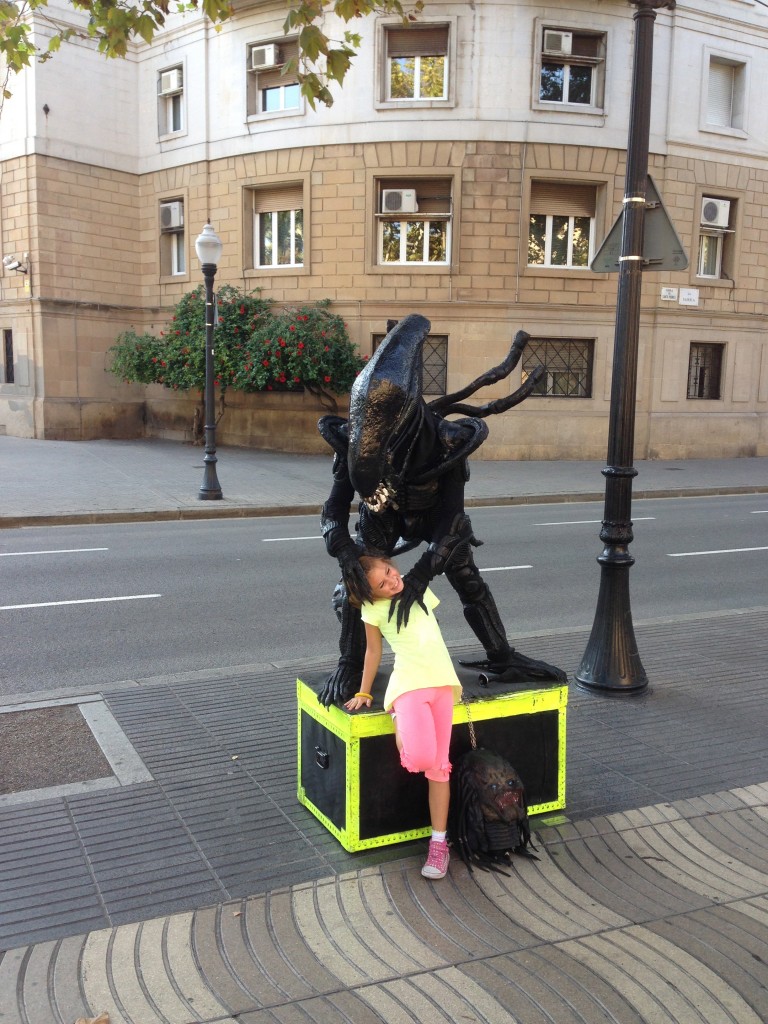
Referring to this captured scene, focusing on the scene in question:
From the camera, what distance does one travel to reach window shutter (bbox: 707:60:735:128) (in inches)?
898

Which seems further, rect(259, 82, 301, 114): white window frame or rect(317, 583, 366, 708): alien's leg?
rect(259, 82, 301, 114): white window frame

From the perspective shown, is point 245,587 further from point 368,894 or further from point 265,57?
point 265,57

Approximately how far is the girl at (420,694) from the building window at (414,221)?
19002 mm

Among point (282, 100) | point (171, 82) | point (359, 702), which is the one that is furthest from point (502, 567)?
point (171, 82)

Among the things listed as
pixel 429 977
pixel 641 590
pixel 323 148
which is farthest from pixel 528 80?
pixel 429 977

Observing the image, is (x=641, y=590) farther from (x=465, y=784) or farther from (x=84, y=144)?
(x=84, y=144)

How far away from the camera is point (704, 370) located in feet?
78.1

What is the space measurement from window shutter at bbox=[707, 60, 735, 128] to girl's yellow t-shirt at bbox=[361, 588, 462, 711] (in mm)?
23114

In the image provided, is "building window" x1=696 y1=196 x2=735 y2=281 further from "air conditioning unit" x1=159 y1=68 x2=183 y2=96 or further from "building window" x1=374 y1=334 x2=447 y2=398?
"air conditioning unit" x1=159 y1=68 x2=183 y2=96

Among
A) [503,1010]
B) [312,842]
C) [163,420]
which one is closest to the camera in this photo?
[503,1010]

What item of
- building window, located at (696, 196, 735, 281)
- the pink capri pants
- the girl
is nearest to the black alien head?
the girl

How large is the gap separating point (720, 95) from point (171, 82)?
47.3 ft

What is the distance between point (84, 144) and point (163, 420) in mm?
7623

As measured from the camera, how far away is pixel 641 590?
9.27 m
